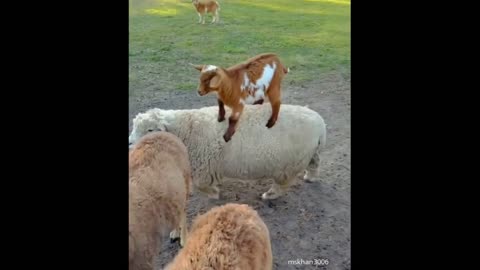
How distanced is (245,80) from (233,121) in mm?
588

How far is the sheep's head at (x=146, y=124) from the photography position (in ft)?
13.9

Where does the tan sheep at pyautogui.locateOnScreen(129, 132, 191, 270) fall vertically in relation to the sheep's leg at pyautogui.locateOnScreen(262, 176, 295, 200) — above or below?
above

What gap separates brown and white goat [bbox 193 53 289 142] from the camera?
349cm

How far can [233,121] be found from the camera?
4.17 metres

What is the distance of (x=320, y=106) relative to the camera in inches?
190

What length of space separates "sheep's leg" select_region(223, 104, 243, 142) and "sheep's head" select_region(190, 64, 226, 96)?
14.9 inches

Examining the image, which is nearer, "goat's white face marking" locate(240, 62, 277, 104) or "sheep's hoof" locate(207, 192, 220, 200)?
"goat's white face marking" locate(240, 62, 277, 104)

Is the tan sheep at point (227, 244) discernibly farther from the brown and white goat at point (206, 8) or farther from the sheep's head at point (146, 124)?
the sheep's head at point (146, 124)

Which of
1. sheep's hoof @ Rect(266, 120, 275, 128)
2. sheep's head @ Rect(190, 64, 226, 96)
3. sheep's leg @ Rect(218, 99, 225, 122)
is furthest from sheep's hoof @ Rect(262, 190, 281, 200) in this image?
sheep's head @ Rect(190, 64, 226, 96)

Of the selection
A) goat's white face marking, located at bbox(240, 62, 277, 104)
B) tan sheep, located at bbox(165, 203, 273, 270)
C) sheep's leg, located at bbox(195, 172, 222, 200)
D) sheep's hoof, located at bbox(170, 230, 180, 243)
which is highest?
goat's white face marking, located at bbox(240, 62, 277, 104)

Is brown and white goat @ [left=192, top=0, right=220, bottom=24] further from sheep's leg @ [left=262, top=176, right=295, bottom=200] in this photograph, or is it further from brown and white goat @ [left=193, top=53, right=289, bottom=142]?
sheep's leg @ [left=262, top=176, right=295, bottom=200]
